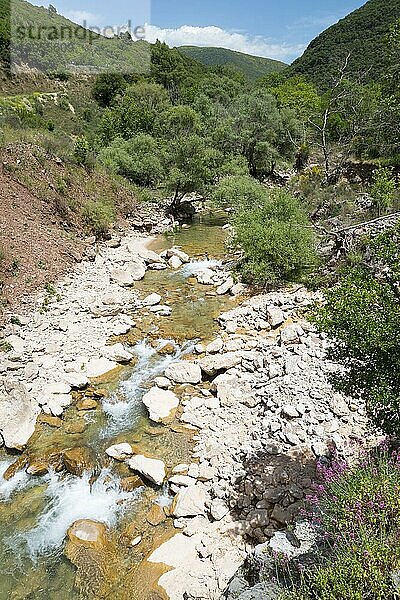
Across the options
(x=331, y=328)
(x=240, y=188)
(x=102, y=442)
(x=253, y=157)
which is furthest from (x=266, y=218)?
(x=253, y=157)

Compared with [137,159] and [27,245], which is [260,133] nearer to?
[137,159]

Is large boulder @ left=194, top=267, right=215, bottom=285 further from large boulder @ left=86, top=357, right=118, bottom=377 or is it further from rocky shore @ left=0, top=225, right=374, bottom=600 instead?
large boulder @ left=86, top=357, right=118, bottom=377

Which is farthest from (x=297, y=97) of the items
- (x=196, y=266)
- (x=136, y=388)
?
(x=136, y=388)

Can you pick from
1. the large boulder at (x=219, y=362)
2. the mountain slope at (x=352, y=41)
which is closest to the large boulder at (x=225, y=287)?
the large boulder at (x=219, y=362)

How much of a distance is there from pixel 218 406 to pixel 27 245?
10.6 metres

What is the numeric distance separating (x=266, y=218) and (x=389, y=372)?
12.7 metres

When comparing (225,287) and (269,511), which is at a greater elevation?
(225,287)

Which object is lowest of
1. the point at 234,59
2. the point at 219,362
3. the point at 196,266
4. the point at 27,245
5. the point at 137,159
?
the point at 219,362

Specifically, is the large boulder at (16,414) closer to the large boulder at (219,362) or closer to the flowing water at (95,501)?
the flowing water at (95,501)

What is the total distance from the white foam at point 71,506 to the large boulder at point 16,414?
1.21 metres

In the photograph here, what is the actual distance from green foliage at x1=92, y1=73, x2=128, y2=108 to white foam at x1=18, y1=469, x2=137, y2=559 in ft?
172

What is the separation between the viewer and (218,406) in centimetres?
946

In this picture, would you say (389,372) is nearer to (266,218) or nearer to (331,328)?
(331,328)

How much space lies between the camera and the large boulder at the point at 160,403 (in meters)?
9.35
